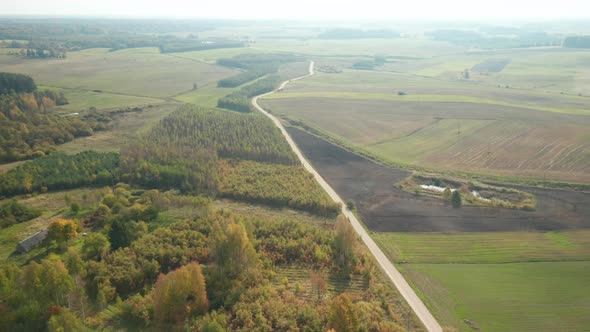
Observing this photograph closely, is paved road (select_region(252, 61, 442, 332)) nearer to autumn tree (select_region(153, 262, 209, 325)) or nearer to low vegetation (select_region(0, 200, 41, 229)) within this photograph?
autumn tree (select_region(153, 262, 209, 325))

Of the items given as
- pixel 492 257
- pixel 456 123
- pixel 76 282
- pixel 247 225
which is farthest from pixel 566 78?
pixel 76 282

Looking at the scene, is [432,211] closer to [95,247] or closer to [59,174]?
[95,247]

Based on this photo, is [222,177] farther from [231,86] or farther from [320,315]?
[231,86]

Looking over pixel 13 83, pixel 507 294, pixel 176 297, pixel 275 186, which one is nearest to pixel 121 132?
pixel 275 186

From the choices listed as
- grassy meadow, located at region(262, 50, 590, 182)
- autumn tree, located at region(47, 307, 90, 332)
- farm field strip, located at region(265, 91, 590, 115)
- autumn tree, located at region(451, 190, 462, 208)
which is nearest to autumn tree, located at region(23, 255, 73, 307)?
autumn tree, located at region(47, 307, 90, 332)

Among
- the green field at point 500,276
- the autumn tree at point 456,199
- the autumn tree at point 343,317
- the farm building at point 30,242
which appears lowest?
the farm building at point 30,242

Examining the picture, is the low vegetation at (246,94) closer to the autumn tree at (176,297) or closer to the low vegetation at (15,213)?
the low vegetation at (15,213)

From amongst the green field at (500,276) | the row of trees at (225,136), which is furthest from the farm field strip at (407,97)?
the green field at (500,276)
